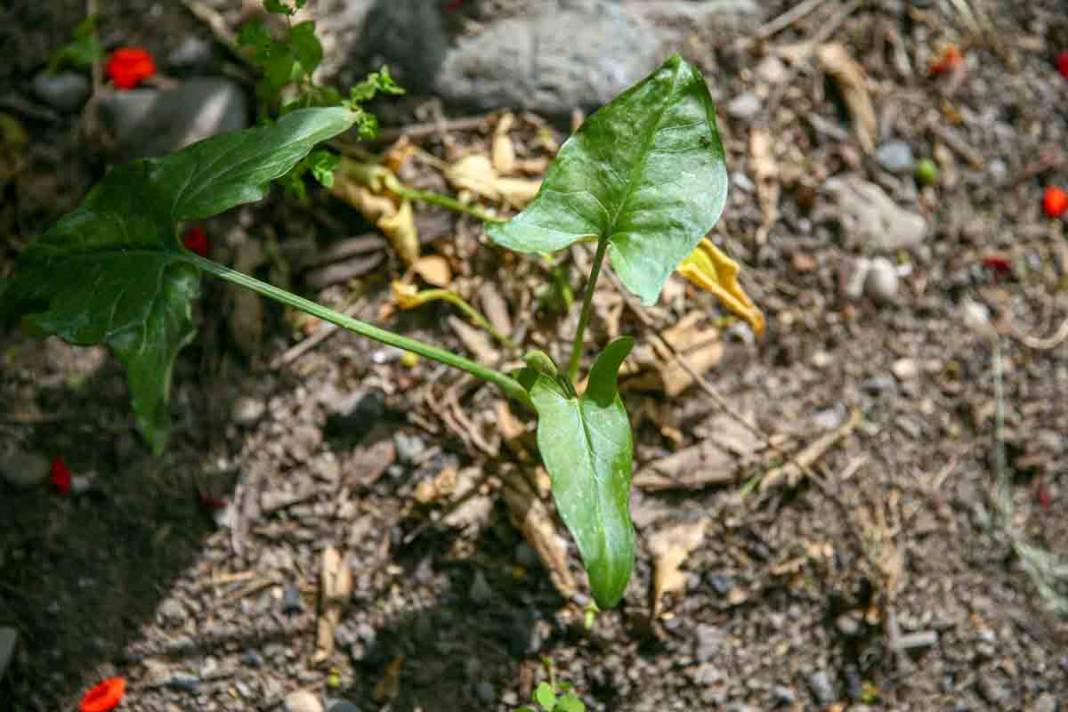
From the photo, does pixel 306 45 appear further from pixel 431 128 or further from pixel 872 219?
pixel 872 219

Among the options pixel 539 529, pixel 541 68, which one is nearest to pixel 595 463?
pixel 539 529

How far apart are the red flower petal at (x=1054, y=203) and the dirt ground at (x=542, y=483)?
207mm

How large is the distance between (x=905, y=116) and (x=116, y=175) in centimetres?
173

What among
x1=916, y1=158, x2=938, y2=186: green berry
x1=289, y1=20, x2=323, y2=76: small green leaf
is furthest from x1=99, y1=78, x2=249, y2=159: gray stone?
x1=916, y1=158, x2=938, y2=186: green berry

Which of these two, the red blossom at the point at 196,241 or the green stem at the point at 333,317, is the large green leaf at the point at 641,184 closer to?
the green stem at the point at 333,317

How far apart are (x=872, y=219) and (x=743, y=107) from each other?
0.38 m

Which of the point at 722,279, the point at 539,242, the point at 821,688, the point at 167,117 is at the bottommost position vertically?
the point at 821,688

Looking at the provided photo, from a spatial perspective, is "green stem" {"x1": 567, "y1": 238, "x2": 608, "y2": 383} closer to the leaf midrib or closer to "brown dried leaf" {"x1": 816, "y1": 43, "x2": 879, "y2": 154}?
the leaf midrib

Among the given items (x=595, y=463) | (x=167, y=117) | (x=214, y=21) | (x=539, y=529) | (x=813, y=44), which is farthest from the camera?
(x=813, y=44)

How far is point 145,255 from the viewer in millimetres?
1597

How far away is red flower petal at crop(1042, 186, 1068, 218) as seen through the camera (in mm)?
2277

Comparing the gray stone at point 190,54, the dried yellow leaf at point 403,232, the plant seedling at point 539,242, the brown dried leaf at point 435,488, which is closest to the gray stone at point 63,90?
the gray stone at point 190,54

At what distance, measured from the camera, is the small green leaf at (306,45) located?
5.38ft

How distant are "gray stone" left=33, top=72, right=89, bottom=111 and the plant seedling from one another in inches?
24.1
